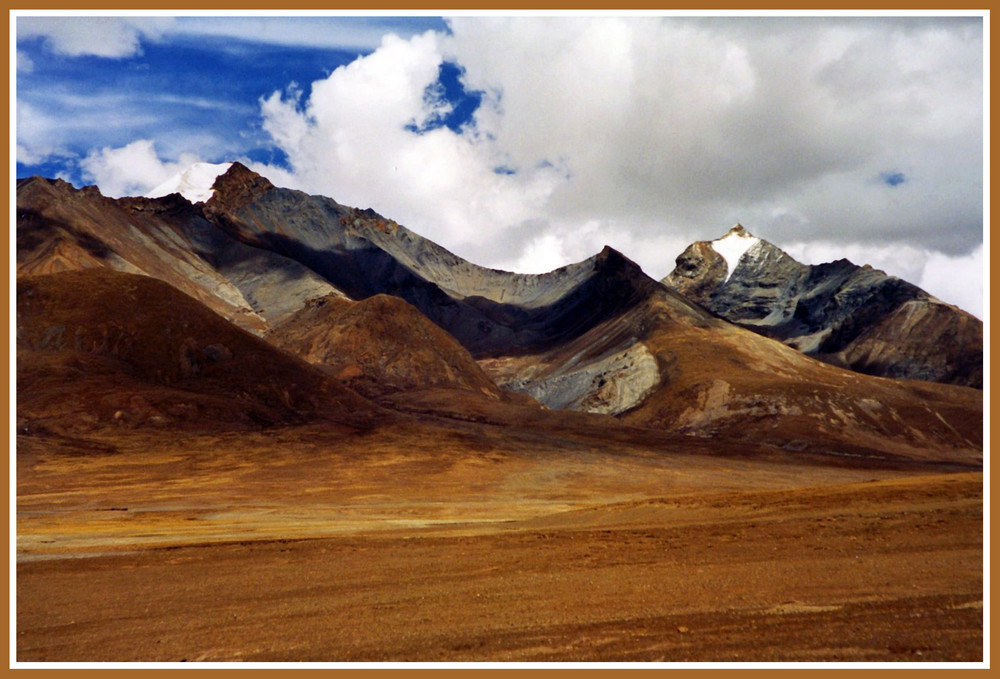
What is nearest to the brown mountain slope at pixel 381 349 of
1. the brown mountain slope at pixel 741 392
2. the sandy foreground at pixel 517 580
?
the brown mountain slope at pixel 741 392

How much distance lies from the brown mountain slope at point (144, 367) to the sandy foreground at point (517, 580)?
34712 millimetres

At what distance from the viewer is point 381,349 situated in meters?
137

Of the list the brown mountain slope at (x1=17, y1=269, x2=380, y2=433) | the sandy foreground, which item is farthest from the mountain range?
the sandy foreground

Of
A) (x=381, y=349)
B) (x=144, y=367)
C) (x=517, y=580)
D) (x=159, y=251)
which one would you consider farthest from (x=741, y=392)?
(x=159, y=251)

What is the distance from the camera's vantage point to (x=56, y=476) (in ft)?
193

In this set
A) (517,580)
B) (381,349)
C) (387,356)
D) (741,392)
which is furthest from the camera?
(381,349)

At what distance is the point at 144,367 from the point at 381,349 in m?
53.1

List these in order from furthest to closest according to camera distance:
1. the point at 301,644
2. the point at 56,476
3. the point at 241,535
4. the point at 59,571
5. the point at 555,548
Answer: the point at 56,476, the point at 241,535, the point at 555,548, the point at 59,571, the point at 301,644

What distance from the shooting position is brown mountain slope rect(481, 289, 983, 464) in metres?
113

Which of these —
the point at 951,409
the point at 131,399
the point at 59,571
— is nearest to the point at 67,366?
the point at 131,399

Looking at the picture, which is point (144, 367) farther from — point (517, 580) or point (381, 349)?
point (517, 580)

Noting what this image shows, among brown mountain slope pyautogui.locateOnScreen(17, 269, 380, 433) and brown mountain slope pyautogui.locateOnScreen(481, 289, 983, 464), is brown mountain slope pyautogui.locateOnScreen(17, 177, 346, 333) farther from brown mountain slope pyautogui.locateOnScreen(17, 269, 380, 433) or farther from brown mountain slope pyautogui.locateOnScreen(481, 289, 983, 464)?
brown mountain slope pyautogui.locateOnScreen(481, 289, 983, 464)

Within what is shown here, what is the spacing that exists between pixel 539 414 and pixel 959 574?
291ft

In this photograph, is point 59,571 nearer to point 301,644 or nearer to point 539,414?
point 301,644
